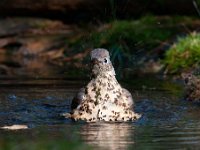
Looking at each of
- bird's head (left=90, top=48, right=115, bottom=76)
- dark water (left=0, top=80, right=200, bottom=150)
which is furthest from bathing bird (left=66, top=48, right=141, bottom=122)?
dark water (left=0, top=80, right=200, bottom=150)

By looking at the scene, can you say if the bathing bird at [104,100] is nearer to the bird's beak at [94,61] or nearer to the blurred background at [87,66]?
the bird's beak at [94,61]

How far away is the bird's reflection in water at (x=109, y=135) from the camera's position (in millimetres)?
6242

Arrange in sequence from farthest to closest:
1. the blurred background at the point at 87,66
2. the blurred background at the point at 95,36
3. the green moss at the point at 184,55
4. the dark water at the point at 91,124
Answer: the blurred background at the point at 95,36, the green moss at the point at 184,55, the blurred background at the point at 87,66, the dark water at the point at 91,124

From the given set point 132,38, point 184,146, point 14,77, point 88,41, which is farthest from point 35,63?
point 184,146

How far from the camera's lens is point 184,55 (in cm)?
1400

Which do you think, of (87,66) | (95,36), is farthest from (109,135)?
(95,36)

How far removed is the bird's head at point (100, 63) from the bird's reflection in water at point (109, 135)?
57 cm

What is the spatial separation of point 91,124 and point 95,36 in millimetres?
8822

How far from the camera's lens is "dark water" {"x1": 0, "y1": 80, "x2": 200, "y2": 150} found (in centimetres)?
616

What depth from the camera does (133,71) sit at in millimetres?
15016

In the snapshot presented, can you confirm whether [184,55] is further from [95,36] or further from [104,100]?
[104,100]

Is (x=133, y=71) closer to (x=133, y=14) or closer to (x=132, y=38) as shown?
(x=132, y=38)

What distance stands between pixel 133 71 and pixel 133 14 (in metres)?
4.52

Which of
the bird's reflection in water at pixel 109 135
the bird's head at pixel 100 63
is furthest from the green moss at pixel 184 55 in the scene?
the bird's reflection in water at pixel 109 135
